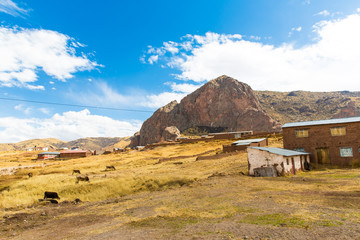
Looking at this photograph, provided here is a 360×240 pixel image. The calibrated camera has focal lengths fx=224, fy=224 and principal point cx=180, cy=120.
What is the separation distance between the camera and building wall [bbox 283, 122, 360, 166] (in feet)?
96.1

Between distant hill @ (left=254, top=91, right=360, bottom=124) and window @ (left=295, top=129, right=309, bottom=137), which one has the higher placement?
distant hill @ (left=254, top=91, right=360, bottom=124)

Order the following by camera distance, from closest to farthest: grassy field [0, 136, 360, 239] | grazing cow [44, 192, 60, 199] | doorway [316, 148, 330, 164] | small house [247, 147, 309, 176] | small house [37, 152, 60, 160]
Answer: grassy field [0, 136, 360, 239]
grazing cow [44, 192, 60, 199]
small house [247, 147, 309, 176]
doorway [316, 148, 330, 164]
small house [37, 152, 60, 160]

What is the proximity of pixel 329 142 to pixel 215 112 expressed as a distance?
112248 millimetres

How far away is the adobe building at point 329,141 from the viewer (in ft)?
96.3

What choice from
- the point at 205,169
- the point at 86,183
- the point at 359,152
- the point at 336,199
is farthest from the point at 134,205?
the point at 359,152

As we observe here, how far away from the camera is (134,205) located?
15859 millimetres

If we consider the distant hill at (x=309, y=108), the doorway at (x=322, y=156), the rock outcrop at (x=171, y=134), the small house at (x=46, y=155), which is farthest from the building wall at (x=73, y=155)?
the distant hill at (x=309, y=108)

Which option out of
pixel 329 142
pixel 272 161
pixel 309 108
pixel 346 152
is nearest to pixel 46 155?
pixel 272 161

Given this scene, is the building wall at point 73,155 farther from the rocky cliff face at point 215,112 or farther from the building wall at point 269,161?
the rocky cliff face at point 215,112

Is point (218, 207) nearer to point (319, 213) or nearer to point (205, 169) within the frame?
point (319, 213)

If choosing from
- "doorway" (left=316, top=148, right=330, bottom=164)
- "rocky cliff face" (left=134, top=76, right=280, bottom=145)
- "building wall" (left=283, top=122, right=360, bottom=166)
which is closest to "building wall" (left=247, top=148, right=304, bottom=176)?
"building wall" (left=283, top=122, right=360, bottom=166)

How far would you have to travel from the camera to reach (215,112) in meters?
143

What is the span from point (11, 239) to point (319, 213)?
1465cm

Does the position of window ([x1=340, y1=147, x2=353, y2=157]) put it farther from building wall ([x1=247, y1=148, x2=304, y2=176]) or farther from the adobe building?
building wall ([x1=247, y1=148, x2=304, y2=176])
